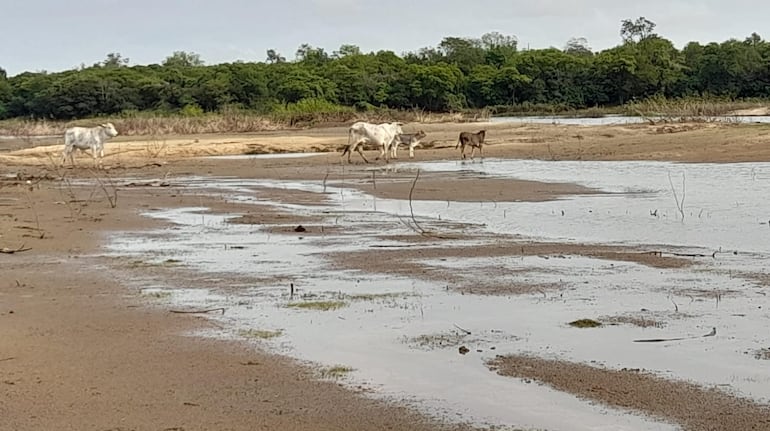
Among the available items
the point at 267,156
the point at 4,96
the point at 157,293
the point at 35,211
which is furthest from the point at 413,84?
the point at 157,293

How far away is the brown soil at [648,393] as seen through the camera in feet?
16.6

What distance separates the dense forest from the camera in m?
80.4

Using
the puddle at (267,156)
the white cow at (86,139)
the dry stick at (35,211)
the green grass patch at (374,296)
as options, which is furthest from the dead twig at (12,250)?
the puddle at (267,156)

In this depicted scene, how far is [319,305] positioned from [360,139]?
77.8ft

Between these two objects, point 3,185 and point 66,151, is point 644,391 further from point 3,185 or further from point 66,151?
point 66,151

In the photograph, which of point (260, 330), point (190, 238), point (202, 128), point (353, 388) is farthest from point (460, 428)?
point (202, 128)

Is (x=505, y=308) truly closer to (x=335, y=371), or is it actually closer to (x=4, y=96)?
(x=335, y=371)

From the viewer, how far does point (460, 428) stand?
499cm

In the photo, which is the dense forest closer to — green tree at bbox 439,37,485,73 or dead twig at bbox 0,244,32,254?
green tree at bbox 439,37,485,73

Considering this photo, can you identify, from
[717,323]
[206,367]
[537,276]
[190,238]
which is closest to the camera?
[206,367]

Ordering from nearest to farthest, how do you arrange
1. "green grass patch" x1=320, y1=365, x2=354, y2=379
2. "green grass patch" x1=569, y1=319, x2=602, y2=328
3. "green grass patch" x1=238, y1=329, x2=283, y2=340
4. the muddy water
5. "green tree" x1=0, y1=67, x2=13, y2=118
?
the muddy water, "green grass patch" x1=320, y1=365, x2=354, y2=379, "green grass patch" x1=238, y1=329, x2=283, y2=340, "green grass patch" x1=569, y1=319, x2=602, y2=328, "green tree" x1=0, y1=67, x2=13, y2=118

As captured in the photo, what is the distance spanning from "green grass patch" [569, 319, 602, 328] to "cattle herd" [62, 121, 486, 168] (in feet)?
75.9

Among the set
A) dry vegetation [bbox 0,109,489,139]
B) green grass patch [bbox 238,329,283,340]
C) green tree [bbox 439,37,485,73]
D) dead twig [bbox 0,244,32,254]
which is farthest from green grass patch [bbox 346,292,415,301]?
green tree [bbox 439,37,485,73]

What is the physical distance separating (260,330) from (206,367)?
3.56ft
